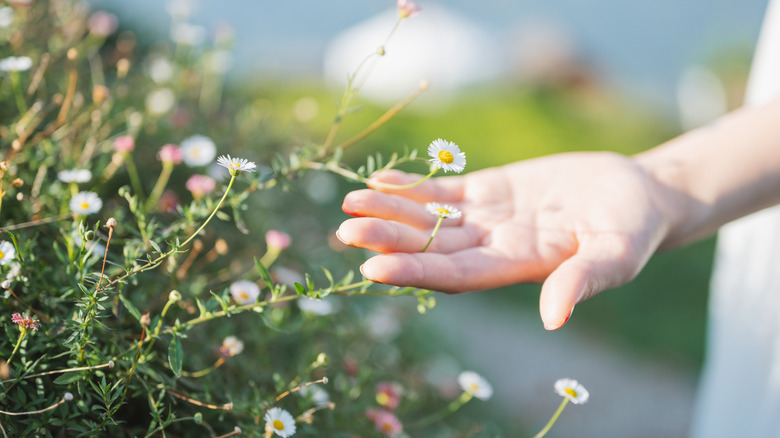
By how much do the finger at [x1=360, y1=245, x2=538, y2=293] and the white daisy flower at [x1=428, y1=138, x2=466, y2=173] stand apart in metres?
0.13

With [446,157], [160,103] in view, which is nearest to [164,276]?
[446,157]

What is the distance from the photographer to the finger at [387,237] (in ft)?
2.58

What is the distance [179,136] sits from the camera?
1491 millimetres

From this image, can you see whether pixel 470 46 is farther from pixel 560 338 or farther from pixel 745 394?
pixel 745 394

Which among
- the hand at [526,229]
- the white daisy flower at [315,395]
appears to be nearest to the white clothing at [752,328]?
the hand at [526,229]

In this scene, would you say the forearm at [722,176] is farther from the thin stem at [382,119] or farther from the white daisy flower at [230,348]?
the white daisy flower at [230,348]

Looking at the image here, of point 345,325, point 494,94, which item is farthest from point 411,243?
point 494,94

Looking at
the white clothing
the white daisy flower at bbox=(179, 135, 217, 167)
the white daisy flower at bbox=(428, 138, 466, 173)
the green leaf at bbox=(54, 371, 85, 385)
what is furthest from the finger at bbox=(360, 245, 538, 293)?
the white clothing

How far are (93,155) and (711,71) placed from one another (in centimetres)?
600

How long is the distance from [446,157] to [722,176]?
0.68 m

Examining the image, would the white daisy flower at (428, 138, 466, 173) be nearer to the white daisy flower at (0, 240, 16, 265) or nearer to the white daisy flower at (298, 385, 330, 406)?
the white daisy flower at (298, 385, 330, 406)

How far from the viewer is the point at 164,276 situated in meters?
0.99

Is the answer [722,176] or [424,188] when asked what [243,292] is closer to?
[424,188]

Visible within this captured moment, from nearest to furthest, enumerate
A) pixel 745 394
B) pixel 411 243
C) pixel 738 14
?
pixel 411 243 < pixel 745 394 < pixel 738 14
